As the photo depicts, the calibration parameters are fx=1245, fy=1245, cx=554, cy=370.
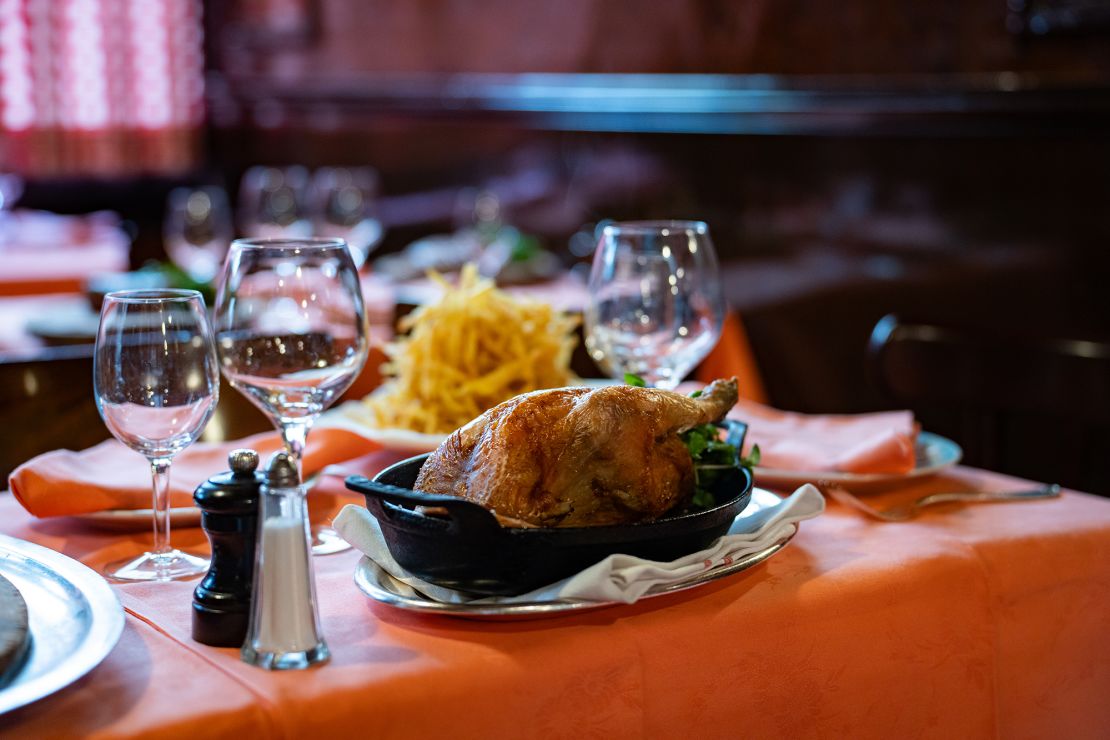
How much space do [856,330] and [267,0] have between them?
14.0 feet

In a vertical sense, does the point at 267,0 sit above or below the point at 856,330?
above

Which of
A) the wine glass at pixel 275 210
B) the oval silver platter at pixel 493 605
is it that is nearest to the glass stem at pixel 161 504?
the oval silver platter at pixel 493 605

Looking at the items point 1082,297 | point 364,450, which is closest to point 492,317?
point 364,450

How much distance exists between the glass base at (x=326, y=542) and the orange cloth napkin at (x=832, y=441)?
48 cm

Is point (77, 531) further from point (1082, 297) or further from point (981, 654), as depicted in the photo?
point (1082, 297)

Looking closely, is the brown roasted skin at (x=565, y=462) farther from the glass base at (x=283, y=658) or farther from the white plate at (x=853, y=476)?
the white plate at (x=853, y=476)

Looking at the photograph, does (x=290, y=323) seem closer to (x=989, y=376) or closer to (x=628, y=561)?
(x=628, y=561)

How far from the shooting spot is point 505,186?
208 inches

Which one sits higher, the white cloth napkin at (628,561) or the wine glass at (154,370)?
the wine glass at (154,370)

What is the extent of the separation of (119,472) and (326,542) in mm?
287

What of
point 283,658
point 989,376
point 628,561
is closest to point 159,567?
point 283,658

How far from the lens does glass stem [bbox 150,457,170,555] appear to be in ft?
3.71

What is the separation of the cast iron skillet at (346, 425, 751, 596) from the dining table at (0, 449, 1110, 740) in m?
0.04

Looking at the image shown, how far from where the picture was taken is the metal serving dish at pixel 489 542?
91 centimetres
